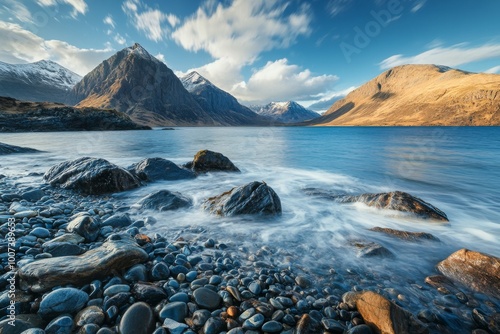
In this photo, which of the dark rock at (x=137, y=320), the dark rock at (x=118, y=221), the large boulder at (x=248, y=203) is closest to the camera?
the dark rock at (x=137, y=320)

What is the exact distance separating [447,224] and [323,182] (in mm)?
7158

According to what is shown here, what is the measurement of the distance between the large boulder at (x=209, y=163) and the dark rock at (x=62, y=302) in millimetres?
11990

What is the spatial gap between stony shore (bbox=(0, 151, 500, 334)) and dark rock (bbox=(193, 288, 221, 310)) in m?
0.01

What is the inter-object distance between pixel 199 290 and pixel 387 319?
8.86ft

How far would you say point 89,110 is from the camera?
83.4 meters

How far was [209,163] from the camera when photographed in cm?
1562

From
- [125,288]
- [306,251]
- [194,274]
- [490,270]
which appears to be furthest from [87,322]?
[490,270]

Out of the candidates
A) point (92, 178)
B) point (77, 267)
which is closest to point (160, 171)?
point (92, 178)

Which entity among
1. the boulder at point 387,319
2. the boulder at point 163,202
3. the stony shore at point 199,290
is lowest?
the boulder at point 163,202

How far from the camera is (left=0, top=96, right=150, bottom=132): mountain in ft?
211

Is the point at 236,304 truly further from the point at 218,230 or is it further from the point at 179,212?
the point at 179,212

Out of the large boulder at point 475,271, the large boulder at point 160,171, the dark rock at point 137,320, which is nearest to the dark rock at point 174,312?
the dark rock at point 137,320

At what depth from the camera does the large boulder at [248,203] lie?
25.9 feet

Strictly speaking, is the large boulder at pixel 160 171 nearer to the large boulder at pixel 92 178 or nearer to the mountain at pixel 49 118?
the large boulder at pixel 92 178
